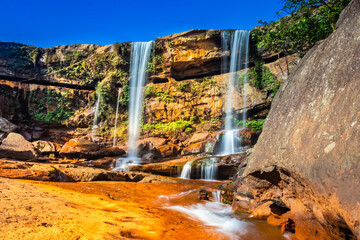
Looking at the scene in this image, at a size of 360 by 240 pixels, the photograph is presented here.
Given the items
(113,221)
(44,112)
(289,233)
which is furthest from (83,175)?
(44,112)

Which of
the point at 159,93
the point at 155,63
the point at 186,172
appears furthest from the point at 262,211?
the point at 155,63

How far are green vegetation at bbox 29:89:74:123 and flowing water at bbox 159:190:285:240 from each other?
63.0 feet

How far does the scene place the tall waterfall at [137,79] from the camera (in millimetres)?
20516

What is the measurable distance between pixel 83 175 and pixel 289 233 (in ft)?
21.8

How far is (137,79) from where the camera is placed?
21312 mm

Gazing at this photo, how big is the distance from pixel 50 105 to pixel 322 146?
2403cm

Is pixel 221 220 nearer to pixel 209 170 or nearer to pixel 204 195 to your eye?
pixel 204 195

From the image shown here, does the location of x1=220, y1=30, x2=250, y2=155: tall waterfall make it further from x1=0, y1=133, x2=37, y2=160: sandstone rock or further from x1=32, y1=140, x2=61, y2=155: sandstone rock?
x1=0, y1=133, x2=37, y2=160: sandstone rock

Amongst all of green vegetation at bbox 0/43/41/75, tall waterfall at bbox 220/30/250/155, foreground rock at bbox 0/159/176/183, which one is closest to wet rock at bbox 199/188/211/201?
foreground rock at bbox 0/159/176/183

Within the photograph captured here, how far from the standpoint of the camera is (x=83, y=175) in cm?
746

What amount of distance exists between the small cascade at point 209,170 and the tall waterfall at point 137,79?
10602mm

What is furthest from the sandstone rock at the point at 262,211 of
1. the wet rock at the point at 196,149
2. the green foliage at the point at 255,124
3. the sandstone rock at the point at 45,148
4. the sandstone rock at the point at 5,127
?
the sandstone rock at the point at 5,127

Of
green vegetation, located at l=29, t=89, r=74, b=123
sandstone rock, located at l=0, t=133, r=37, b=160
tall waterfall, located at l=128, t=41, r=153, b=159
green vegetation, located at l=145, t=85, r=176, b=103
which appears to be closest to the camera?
sandstone rock, located at l=0, t=133, r=37, b=160

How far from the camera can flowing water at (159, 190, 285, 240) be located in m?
3.25
